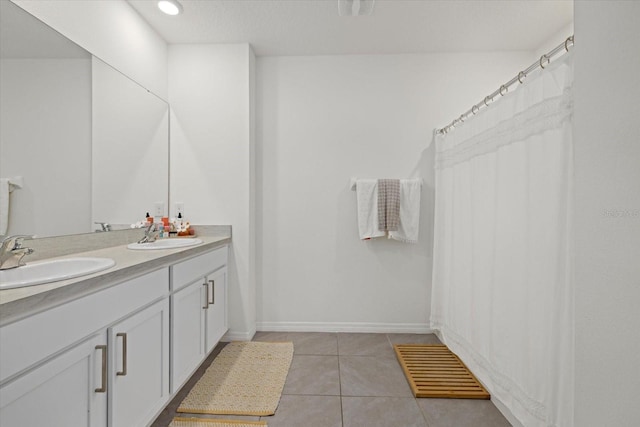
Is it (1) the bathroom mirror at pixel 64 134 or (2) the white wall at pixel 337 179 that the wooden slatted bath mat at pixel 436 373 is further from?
(1) the bathroom mirror at pixel 64 134

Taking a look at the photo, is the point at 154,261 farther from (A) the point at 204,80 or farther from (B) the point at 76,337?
(A) the point at 204,80

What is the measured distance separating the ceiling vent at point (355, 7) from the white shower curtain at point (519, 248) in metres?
0.96

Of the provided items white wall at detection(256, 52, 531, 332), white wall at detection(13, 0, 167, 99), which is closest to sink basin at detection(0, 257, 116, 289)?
white wall at detection(13, 0, 167, 99)

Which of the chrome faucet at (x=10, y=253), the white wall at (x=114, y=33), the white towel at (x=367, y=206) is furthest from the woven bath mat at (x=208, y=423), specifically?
the white wall at (x=114, y=33)

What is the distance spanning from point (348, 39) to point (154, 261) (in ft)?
7.15

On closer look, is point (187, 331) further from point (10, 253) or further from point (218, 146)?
point (218, 146)

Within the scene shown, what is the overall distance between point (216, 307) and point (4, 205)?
4.33 feet

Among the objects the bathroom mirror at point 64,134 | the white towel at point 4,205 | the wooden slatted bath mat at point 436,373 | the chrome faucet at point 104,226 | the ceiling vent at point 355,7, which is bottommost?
the wooden slatted bath mat at point 436,373

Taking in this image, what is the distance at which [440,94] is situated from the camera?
279 cm

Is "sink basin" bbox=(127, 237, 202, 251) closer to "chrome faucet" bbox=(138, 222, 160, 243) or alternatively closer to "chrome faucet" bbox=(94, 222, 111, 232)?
"chrome faucet" bbox=(138, 222, 160, 243)

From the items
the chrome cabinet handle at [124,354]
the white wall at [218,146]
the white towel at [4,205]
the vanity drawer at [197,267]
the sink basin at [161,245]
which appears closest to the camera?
the chrome cabinet handle at [124,354]

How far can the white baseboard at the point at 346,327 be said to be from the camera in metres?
2.82

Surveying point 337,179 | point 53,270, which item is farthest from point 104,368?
point 337,179

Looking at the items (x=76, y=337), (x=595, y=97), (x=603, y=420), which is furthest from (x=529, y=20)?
(x=76, y=337)
